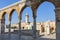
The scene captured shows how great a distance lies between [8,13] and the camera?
1858 cm

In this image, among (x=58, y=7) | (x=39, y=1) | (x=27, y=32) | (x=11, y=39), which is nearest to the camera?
(x=58, y=7)

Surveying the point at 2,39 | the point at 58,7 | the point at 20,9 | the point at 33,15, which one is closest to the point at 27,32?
the point at 2,39

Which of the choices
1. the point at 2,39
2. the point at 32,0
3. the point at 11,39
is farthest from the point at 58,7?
the point at 2,39

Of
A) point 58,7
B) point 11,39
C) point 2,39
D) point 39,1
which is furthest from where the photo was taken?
point 2,39

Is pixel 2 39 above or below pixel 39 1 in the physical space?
below

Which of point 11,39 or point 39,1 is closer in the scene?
point 39,1

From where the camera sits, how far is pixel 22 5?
16469mm

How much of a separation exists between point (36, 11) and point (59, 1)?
2693 millimetres

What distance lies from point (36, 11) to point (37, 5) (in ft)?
1.83

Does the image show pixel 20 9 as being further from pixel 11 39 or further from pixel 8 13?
pixel 11 39

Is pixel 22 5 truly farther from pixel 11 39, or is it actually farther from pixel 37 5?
pixel 11 39

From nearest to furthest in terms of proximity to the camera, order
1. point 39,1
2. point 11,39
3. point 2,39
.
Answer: point 39,1 < point 11,39 < point 2,39

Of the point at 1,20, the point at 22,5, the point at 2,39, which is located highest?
the point at 22,5

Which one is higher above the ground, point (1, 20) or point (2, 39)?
point (1, 20)
